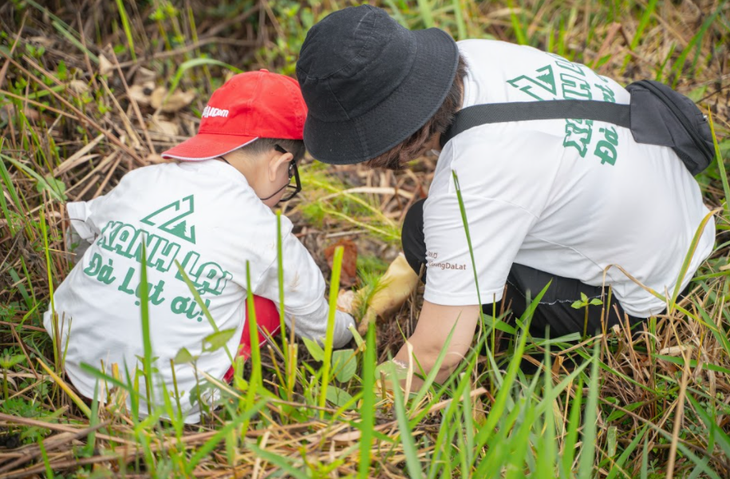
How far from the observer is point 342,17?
1.38 m

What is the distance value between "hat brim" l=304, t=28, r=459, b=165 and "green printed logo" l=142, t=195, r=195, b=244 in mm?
386

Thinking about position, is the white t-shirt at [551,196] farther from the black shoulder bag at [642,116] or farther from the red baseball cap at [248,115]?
the red baseball cap at [248,115]

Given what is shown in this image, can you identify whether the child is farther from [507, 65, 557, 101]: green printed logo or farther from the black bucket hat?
[507, 65, 557, 101]: green printed logo

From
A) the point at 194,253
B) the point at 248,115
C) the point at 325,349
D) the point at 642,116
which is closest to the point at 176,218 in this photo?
the point at 194,253

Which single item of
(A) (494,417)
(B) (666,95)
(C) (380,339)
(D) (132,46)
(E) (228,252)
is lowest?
(C) (380,339)

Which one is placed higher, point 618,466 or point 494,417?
point 494,417

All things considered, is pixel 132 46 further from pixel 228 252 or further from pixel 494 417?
pixel 494 417

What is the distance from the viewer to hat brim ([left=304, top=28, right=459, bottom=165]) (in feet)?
Result: 4.56

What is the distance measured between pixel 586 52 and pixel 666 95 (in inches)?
49.5

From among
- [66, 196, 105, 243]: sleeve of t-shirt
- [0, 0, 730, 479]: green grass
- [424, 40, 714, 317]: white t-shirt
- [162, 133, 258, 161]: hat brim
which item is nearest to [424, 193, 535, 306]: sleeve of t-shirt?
[424, 40, 714, 317]: white t-shirt

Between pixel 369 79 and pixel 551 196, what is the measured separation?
521 mm

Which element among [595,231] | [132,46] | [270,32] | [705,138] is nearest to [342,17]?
[595,231]

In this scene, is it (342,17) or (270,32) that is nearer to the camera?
(342,17)

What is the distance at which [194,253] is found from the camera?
1.49m
